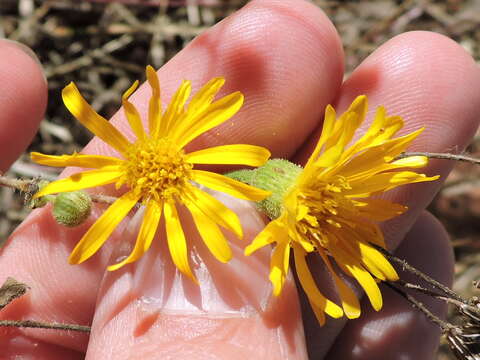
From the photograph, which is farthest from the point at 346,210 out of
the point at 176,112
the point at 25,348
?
the point at 25,348

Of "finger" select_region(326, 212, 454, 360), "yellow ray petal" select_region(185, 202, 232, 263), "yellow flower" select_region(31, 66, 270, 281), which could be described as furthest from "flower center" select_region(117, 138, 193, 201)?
"finger" select_region(326, 212, 454, 360)

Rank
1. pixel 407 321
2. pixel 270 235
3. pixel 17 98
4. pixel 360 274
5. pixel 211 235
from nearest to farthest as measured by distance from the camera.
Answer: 1. pixel 270 235
2. pixel 211 235
3. pixel 360 274
4. pixel 17 98
5. pixel 407 321

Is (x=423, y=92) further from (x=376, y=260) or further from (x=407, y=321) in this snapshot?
(x=407, y=321)

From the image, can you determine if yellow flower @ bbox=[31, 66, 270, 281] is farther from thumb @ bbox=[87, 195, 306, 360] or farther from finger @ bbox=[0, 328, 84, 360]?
finger @ bbox=[0, 328, 84, 360]

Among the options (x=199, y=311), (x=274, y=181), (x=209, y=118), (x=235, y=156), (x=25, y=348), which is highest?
(x=209, y=118)

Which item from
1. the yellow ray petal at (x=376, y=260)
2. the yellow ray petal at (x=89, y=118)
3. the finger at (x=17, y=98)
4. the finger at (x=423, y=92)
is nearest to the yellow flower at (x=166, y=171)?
the yellow ray petal at (x=89, y=118)

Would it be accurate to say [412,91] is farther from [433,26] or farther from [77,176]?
[433,26]

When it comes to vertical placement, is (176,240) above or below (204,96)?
below

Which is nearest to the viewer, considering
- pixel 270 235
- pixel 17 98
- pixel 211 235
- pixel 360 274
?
pixel 270 235
